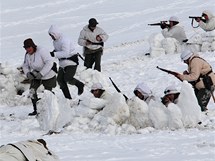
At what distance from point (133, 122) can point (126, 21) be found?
767 inches

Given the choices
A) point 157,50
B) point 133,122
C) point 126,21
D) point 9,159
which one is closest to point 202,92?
point 133,122

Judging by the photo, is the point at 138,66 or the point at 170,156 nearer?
the point at 170,156

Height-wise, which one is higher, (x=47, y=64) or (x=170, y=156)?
(x=47, y=64)

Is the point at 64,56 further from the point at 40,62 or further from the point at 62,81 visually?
the point at 40,62

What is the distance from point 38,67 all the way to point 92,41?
124 inches

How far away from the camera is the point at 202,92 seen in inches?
365

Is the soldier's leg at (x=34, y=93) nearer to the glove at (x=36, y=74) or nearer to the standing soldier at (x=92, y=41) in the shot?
the glove at (x=36, y=74)

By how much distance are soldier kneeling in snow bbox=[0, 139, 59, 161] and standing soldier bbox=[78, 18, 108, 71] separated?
8044 millimetres

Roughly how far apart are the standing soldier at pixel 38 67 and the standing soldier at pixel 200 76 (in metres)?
2.03

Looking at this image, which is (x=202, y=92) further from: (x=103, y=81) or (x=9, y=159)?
(x=9, y=159)

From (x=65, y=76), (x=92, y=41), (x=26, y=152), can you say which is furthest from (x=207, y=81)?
(x=26, y=152)

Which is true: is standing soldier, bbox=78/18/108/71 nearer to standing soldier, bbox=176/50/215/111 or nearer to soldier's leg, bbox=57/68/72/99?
soldier's leg, bbox=57/68/72/99

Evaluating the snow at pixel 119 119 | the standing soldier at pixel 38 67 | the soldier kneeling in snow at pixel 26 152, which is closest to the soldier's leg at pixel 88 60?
the snow at pixel 119 119

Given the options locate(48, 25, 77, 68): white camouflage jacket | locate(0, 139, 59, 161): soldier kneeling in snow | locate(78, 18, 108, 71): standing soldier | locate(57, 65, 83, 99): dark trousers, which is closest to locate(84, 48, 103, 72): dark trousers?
locate(78, 18, 108, 71): standing soldier
